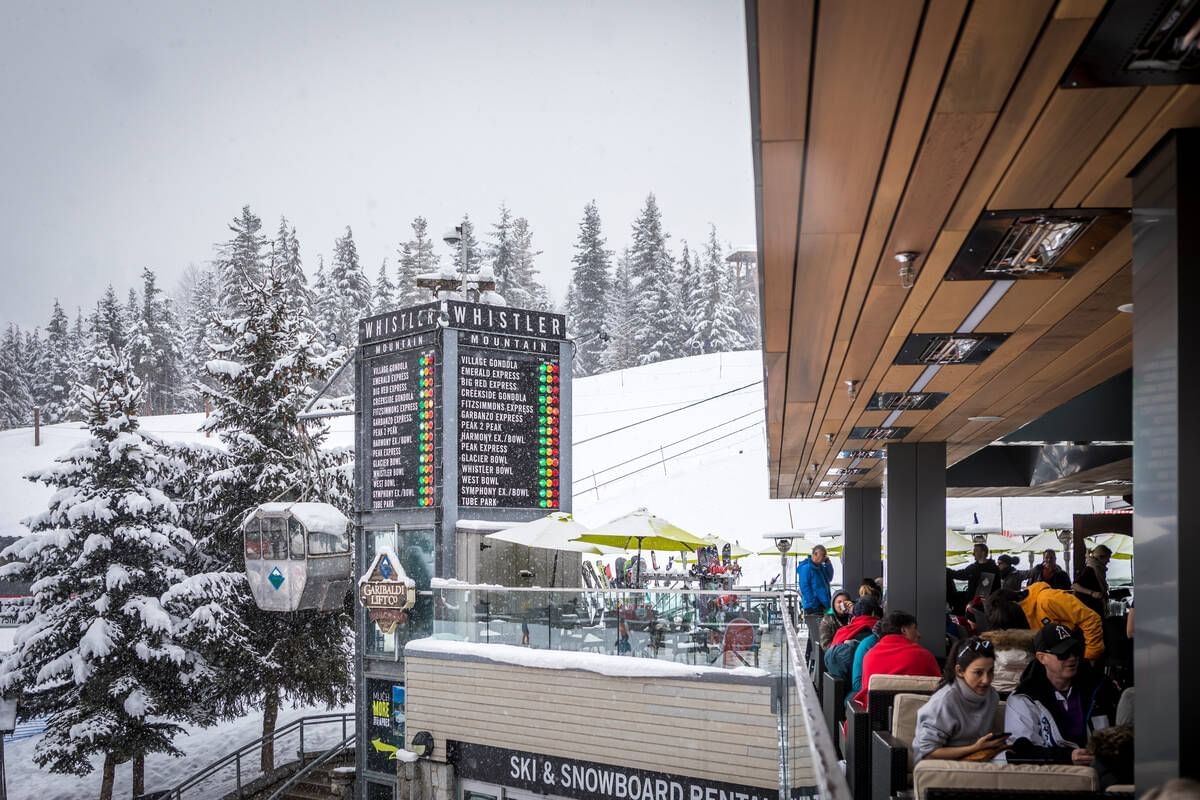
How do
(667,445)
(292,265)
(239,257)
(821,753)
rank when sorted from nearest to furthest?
(821,753) < (667,445) < (239,257) < (292,265)

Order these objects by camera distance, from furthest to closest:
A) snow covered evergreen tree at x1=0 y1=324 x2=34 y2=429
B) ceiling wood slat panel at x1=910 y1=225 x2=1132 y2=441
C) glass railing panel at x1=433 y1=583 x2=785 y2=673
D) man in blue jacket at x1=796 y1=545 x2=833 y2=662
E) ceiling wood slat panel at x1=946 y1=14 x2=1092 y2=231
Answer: snow covered evergreen tree at x1=0 y1=324 x2=34 y2=429 < man in blue jacket at x1=796 y1=545 x2=833 y2=662 < glass railing panel at x1=433 y1=583 x2=785 y2=673 < ceiling wood slat panel at x1=910 y1=225 x2=1132 y2=441 < ceiling wood slat panel at x1=946 y1=14 x2=1092 y2=231

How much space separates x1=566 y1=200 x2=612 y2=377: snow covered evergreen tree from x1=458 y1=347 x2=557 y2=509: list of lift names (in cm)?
6472

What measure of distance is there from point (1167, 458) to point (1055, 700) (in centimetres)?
317

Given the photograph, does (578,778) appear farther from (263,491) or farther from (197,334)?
(197,334)

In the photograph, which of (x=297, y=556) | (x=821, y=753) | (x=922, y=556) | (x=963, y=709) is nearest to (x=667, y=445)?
(x=297, y=556)

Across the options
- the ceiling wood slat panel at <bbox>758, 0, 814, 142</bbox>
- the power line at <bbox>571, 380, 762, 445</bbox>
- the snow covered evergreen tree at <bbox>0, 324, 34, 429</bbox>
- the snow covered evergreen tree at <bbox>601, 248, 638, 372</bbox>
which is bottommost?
the ceiling wood slat panel at <bbox>758, 0, 814, 142</bbox>

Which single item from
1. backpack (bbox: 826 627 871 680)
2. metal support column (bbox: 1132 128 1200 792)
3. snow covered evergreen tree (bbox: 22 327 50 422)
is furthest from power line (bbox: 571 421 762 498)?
snow covered evergreen tree (bbox: 22 327 50 422)

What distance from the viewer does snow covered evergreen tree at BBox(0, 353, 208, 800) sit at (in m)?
22.9

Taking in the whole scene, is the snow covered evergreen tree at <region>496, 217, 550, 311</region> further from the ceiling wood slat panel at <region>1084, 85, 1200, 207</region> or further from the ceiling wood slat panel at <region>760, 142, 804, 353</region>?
the ceiling wood slat panel at <region>1084, 85, 1200, 207</region>

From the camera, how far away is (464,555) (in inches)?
743

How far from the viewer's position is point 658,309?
79.6m

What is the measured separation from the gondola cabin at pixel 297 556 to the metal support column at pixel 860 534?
9.62 m

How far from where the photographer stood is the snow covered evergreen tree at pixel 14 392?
83.6 meters

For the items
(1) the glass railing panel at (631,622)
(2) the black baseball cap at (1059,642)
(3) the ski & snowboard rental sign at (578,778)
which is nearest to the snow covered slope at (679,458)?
(1) the glass railing panel at (631,622)
